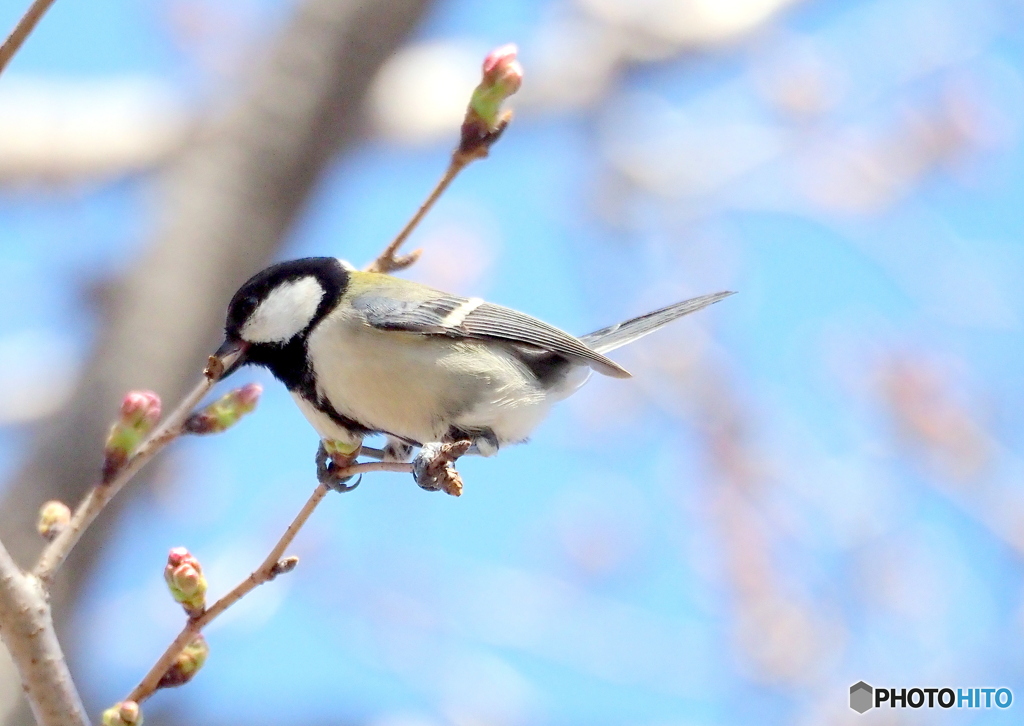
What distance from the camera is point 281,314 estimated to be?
2092 mm

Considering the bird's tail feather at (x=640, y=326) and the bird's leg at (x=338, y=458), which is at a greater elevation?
the bird's leg at (x=338, y=458)

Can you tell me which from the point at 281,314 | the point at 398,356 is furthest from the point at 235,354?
A: the point at 398,356

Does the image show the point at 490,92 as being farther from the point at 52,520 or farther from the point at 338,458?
the point at 52,520

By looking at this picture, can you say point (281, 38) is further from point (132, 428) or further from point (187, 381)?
point (132, 428)

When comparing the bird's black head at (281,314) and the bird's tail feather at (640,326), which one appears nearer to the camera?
the bird's black head at (281,314)

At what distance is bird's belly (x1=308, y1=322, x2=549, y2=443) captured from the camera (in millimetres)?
1901

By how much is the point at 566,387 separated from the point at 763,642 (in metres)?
2.60

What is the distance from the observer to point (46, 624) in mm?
1151

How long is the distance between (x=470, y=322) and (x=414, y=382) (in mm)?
231

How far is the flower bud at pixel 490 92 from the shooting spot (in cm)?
154

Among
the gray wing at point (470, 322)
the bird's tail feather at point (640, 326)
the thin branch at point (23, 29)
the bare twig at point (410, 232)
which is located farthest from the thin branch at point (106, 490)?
the bird's tail feather at point (640, 326)

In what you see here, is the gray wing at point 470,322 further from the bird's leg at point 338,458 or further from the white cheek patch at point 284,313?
the bird's leg at point 338,458

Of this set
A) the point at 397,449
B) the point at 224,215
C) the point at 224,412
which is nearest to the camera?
the point at 224,412

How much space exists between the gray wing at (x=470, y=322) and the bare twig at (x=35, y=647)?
0.96 m
